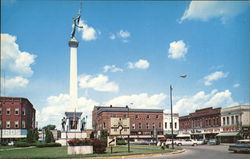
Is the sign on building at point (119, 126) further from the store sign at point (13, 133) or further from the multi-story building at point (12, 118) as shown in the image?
the store sign at point (13, 133)

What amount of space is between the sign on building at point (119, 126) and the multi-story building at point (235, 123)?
1446 inches

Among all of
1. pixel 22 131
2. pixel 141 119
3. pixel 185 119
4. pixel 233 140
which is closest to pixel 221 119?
pixel 233 140

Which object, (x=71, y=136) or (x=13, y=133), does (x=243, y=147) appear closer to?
(x=71, y=136)

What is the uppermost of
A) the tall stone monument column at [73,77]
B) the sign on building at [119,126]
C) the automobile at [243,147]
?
the tall stone monument column at [73,77]

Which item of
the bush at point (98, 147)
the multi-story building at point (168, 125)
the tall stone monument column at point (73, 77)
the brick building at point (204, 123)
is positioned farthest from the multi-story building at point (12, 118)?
the multi-story building at point (168, 125)

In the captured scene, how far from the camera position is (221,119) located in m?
63.6

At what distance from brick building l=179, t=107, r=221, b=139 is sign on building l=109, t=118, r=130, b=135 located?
4384 cm

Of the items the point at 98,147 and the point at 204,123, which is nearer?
the point at 98,147

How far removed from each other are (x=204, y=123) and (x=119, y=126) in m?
50.5

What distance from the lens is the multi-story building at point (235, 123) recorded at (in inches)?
2189

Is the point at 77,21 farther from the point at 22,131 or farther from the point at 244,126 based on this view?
the point at 244,126

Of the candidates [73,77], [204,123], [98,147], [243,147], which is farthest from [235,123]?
[98,147]

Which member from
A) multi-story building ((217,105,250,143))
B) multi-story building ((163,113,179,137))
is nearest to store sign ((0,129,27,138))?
multi-story building ((163,113,179,137))

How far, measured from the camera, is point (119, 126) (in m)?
25.7
